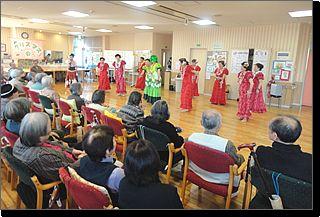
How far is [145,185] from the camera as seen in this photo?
1143mm

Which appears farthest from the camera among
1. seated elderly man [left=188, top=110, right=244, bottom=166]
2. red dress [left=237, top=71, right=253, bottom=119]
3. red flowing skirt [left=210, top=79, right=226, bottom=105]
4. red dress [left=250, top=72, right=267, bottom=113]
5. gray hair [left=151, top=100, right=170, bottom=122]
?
red flowing skirt [left=210, top=79, right=226, bottom=105]

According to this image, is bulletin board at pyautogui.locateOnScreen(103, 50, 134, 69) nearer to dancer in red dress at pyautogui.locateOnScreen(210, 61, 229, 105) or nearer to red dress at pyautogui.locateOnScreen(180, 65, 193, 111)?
dancer in red dress at pyautogui.locateOnScreen(210, 61, 229, 105)

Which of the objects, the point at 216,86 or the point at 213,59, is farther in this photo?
the point at 213,59

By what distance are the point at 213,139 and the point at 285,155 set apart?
0.46 meters

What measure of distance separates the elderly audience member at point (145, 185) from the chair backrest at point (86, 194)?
115 mm

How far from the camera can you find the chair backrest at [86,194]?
1174 mm

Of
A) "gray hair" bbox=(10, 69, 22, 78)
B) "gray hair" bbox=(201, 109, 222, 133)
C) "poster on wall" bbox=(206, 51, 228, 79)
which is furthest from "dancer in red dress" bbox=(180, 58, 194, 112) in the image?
"gray hair" bbox=(201, 109, 222, 133)

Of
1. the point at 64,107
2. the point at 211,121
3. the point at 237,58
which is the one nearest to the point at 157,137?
the point at 211,121

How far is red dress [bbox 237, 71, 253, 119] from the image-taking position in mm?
5075

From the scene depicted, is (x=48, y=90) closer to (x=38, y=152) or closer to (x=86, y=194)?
(x=38, y=152)

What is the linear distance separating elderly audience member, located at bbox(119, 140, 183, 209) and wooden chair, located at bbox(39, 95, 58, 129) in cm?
231

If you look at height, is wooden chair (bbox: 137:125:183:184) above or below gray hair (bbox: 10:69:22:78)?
below
